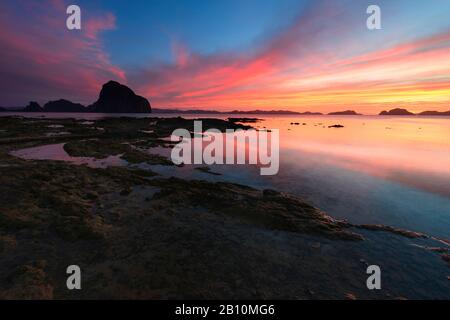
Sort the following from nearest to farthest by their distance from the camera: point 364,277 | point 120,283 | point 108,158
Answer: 1. point 120,283
2. point 364,277
3. point 108,158

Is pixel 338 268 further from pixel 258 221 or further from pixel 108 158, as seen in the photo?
pixel 108 158

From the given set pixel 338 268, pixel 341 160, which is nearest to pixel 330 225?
pixel 338 268

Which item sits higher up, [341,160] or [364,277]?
[341,160]

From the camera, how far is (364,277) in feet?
26.9

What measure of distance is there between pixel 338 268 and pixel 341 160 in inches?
933

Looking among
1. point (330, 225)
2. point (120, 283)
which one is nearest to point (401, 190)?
point (330, 225)

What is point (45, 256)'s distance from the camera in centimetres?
839

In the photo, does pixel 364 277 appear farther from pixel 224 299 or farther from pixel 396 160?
pixel 396 160

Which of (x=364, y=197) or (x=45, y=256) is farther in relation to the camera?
(x=364, y=197)

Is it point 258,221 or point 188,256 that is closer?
point 188,256
